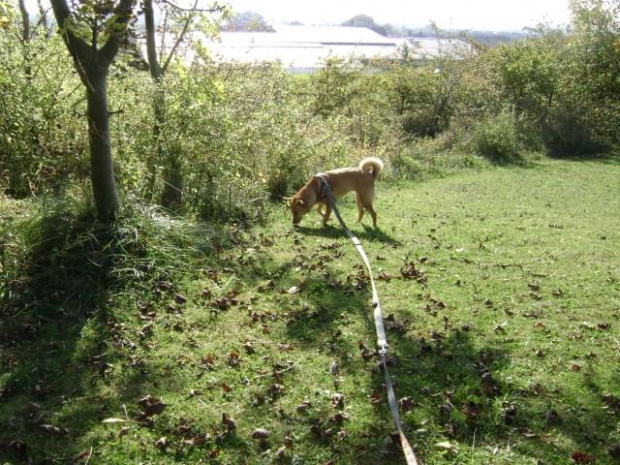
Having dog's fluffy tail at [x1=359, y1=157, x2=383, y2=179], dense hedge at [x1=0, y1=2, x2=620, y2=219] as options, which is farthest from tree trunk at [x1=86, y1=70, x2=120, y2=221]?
dog's fluffy tail at [x1=359, y1=157, x2=383, y2=179]

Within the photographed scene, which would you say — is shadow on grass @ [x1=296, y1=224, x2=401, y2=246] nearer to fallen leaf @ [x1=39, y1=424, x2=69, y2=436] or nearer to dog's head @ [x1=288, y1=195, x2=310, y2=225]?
dog's head @ [x1=288, y1=195, x2=310, y2=225]

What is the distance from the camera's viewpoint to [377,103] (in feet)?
66.8

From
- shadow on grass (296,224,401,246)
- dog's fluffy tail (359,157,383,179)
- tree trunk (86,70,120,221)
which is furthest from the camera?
dog's fluffy tail (359,157,383,179)

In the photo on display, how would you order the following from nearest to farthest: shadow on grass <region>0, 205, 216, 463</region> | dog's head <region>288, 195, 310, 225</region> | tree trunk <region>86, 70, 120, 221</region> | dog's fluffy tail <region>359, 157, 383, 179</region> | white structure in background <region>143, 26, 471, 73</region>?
1. shadow on grass <region>0, 205, 216, 463</region>
2. tree trunk <region>86, 70, 120, 221</region>
3. dog's head <region>288, 195, 310, 225</region>
4. dog's fluffy tail <region>359, 157, 383, 179</region>
5. white structure in background <region>143, 26, 471, 73</region>

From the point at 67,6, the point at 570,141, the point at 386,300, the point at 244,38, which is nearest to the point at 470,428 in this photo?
the point at 386,300

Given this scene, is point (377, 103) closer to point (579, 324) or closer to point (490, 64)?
A: point (490, 64)

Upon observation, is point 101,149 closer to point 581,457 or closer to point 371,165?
point 371,165

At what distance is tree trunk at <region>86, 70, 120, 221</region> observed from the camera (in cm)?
532

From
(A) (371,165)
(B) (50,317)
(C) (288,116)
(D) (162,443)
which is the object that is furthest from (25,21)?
(D) (162,443)

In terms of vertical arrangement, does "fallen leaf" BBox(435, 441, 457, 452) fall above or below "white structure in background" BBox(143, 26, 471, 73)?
below

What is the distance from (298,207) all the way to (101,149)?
3.84 metres

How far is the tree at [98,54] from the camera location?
438cm

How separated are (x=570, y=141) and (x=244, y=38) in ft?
48.5

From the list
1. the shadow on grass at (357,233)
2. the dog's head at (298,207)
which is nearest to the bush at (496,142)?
the shadow on grass at (357,233)
